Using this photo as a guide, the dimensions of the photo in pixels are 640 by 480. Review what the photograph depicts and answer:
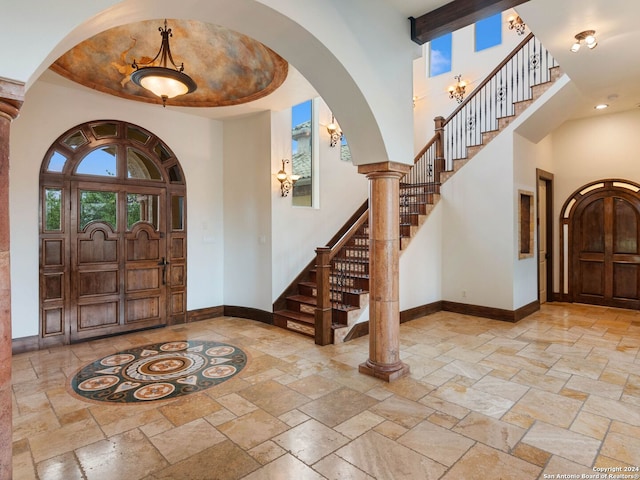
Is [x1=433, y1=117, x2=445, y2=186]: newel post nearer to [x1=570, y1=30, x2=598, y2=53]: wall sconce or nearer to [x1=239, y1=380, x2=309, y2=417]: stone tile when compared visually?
[x1=570, y1=30, x2=598, y2=53]: wall sconce

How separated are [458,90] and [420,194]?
3.08 meters

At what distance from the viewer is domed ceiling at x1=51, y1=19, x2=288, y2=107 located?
13.9 ft

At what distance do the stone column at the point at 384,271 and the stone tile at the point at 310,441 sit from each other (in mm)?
1100

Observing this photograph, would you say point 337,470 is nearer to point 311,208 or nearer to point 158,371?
point 158,371

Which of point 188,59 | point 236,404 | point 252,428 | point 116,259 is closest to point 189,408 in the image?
point 236,404

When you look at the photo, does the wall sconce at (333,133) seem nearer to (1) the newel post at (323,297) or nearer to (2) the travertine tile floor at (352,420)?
(1) the newel post at (323,297)

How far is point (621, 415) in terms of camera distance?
9.63ft

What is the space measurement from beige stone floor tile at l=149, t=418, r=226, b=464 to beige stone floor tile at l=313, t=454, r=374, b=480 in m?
0.78

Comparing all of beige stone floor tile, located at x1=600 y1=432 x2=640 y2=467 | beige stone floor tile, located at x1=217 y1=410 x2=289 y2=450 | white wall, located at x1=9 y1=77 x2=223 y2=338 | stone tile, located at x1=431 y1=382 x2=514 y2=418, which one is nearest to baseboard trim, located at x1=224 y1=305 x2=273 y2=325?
white wall, located at x1=9 y1=77 x2=223 y2=338

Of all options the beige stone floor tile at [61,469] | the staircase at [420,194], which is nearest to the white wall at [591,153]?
the staircase at [420,194]

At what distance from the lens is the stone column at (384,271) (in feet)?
12.0

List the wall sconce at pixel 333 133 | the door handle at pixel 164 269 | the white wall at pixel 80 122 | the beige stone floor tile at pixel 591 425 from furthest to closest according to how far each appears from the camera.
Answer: the wall sconce at pixel 333 133
the door handle at pixel 164 269
the white wall at pixel 80 122
the beige stone floor tile at pixel 591 425

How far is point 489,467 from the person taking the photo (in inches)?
90.3

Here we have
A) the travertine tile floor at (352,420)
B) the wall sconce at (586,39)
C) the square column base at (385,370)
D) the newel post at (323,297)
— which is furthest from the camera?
the newel post at (323,297)
